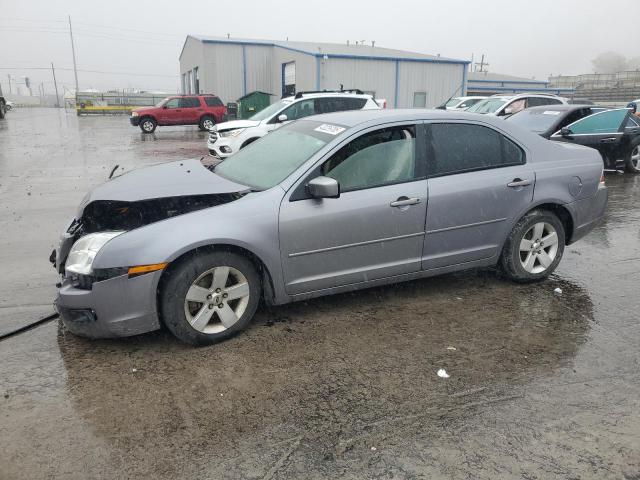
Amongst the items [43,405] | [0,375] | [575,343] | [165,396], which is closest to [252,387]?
[165,396]

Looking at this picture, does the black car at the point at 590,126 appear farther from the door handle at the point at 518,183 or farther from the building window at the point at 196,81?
the building window at the point at 196,81

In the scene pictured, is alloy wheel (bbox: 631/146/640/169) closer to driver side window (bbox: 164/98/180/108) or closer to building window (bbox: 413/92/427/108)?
driver side window (bbox: 164/98/180/108)

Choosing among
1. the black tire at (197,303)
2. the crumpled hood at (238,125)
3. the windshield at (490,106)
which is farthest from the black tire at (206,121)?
the black tire at (197,303)

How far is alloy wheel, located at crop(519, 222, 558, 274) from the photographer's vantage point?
15.4ft

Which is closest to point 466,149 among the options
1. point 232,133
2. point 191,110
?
point 232,133

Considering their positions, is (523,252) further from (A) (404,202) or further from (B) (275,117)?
(B) (275,117)

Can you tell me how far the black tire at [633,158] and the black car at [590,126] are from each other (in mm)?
26

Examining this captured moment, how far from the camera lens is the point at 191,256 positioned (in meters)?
3.50

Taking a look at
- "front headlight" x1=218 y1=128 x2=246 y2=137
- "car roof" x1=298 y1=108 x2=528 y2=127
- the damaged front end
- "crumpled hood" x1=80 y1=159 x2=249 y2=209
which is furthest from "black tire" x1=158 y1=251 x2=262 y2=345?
"front headlight" x1=218 y1=128 x2=246 y2=137

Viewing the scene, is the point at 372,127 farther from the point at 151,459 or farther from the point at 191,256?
the point at 151,459

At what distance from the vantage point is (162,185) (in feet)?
12.9

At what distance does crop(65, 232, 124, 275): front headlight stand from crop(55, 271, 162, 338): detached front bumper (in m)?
0.13

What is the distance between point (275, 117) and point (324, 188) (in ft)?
31.7

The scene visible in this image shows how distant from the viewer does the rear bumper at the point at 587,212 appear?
4.84 meters
